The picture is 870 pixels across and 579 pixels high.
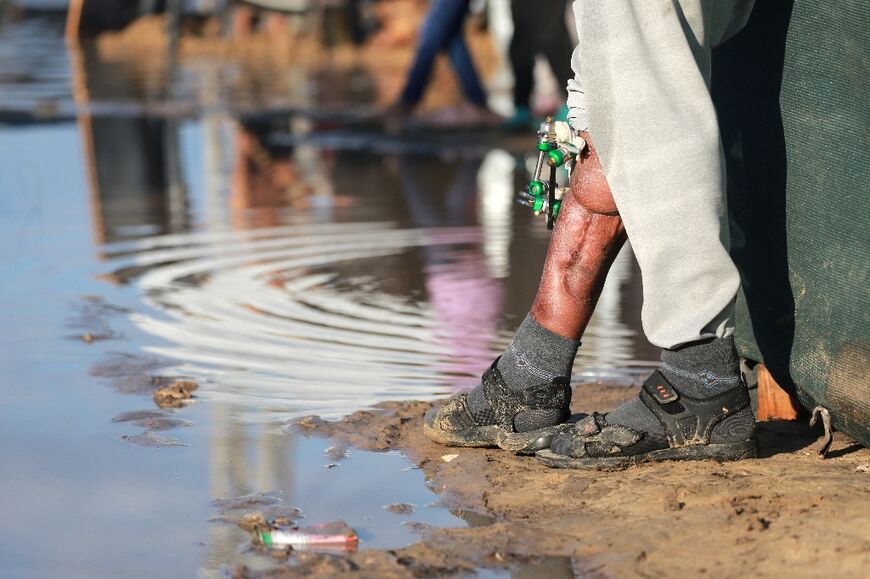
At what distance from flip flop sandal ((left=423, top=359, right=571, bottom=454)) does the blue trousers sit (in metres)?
7.95

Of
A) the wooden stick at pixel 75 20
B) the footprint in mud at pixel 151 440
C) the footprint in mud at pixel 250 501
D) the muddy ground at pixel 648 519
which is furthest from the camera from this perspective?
the wooden stick at pixel 75 20

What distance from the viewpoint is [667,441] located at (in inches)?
134

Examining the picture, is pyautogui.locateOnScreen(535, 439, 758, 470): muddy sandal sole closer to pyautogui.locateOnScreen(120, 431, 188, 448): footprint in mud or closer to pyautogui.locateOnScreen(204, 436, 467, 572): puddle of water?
pyautogui.locateOnScreen(204, 436, 467, 572): puddle of water

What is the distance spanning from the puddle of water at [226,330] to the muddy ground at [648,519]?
0.39 ft

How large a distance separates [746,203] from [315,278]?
8.23ft

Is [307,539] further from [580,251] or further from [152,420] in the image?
[152,420]

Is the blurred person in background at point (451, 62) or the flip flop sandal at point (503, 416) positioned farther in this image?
the blurred person in background at point (451, 62)

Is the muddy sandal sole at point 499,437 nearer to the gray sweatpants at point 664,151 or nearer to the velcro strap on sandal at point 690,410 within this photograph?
the velcro strap on sandal at point 690,410

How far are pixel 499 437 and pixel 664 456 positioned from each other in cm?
36

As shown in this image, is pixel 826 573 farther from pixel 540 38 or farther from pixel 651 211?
pixel 540 38

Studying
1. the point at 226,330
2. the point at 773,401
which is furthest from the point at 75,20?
the point at 773,401

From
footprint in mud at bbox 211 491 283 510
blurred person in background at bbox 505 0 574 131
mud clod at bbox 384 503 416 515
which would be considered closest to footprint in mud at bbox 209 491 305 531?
footprint in mud at bbox 211 491 283 510

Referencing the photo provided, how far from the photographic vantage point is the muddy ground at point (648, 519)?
9.14 feet

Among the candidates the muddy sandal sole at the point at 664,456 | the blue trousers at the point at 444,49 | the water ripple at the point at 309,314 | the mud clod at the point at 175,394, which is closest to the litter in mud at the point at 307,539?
the muddy sandal sole at the point at 664,456
